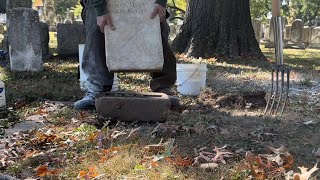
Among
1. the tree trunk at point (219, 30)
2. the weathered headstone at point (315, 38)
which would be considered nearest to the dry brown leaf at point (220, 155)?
the tree trunk at point (219, 30)

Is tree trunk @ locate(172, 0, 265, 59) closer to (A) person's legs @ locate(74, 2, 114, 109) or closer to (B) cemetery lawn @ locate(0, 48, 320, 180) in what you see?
(B) cemetery lawn @ locate(0, 48, 320, 180)

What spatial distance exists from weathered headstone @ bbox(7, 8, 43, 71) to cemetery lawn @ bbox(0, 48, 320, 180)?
230 centimetres

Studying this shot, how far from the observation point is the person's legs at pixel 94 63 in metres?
4.30

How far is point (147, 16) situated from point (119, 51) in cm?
40

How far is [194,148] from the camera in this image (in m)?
2.84

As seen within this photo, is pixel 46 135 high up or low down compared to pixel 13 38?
down

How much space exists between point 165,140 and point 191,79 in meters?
2.37

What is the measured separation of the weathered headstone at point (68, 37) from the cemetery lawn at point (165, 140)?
463 cm

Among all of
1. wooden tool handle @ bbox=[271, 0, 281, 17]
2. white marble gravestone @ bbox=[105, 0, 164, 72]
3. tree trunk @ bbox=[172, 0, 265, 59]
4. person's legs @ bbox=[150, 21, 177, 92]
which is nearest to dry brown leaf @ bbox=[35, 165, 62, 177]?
white marble gravestone @ bbox=[105, 0, 164, 72]

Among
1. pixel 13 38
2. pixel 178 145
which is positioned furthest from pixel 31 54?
pixel 178 145

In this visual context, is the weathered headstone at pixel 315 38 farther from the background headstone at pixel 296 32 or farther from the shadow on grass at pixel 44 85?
the shadow on grass at pixel 44 85

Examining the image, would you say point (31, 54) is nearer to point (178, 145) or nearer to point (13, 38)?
point (13, 38)

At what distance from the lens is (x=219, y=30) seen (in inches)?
393

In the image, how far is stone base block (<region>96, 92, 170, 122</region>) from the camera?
3615mm
